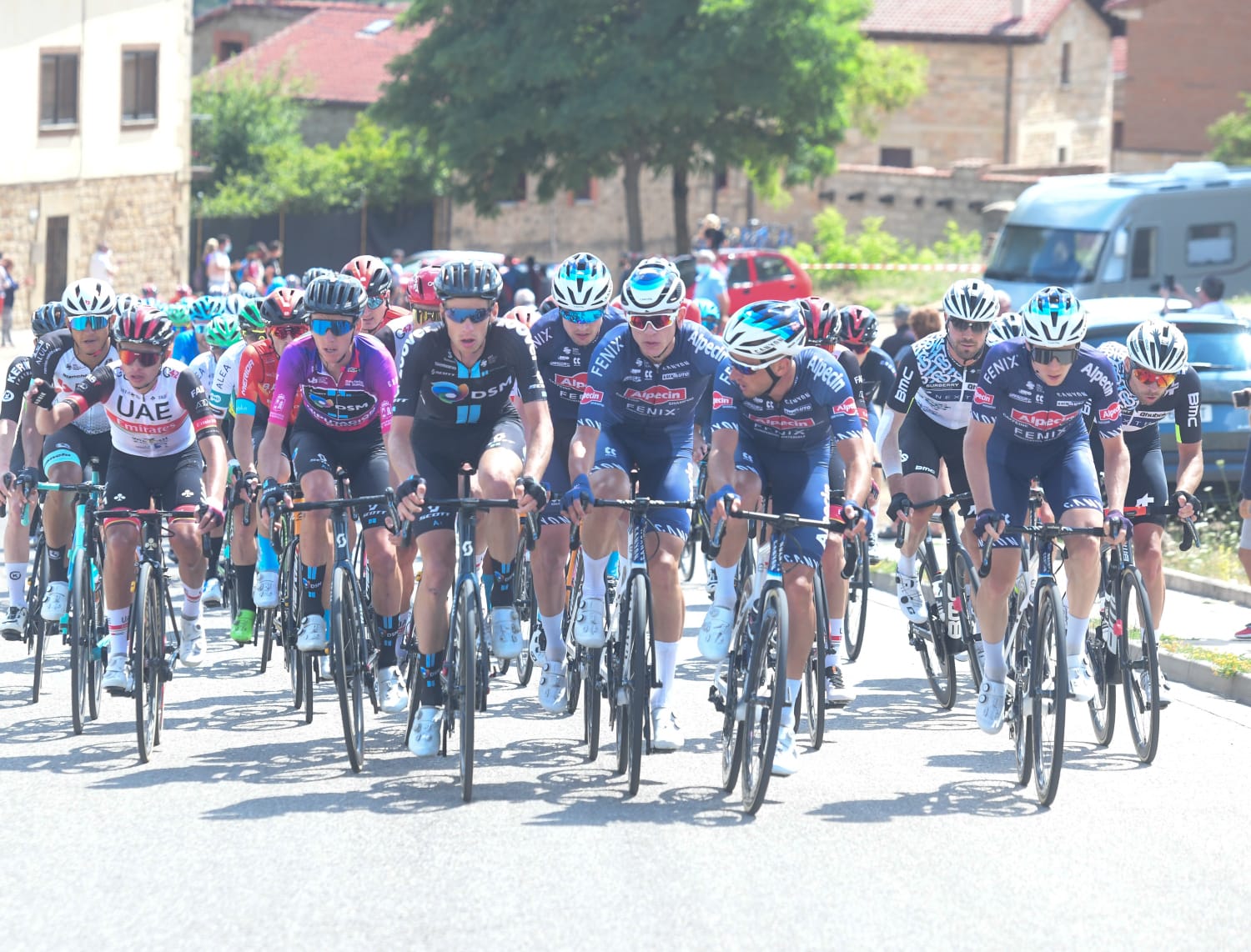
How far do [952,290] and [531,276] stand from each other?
27.7 m

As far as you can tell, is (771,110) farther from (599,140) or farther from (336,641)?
(336,641)

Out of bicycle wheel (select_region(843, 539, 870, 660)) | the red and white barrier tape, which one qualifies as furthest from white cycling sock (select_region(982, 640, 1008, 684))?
the red and white barrier tape

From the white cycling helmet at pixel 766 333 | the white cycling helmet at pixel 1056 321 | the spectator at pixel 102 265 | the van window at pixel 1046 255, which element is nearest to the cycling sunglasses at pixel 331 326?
the white cycling helmet at pixel 766 333

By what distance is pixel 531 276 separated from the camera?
124ft

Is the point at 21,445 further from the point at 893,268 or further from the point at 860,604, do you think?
the point at 893,268

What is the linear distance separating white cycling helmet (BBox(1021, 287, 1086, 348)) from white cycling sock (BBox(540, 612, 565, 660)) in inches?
95.7

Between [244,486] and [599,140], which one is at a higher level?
[599,140]

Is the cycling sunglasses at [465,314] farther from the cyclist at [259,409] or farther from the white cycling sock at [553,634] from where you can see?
the cyclist at [259,409]

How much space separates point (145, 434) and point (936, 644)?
4.14m

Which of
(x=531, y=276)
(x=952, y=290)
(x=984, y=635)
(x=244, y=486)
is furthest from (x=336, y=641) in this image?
(x=531, y=276)

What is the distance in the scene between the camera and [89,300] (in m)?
9.76

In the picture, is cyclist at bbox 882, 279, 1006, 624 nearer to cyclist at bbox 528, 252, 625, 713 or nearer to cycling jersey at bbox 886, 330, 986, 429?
cycling jersey at bbox 886, 330, 986, 429

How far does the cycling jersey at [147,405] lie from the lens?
955 cm

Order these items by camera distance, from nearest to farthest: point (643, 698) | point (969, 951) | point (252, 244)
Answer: point (969, 951) → point (643, 698) → point (252, 244)
